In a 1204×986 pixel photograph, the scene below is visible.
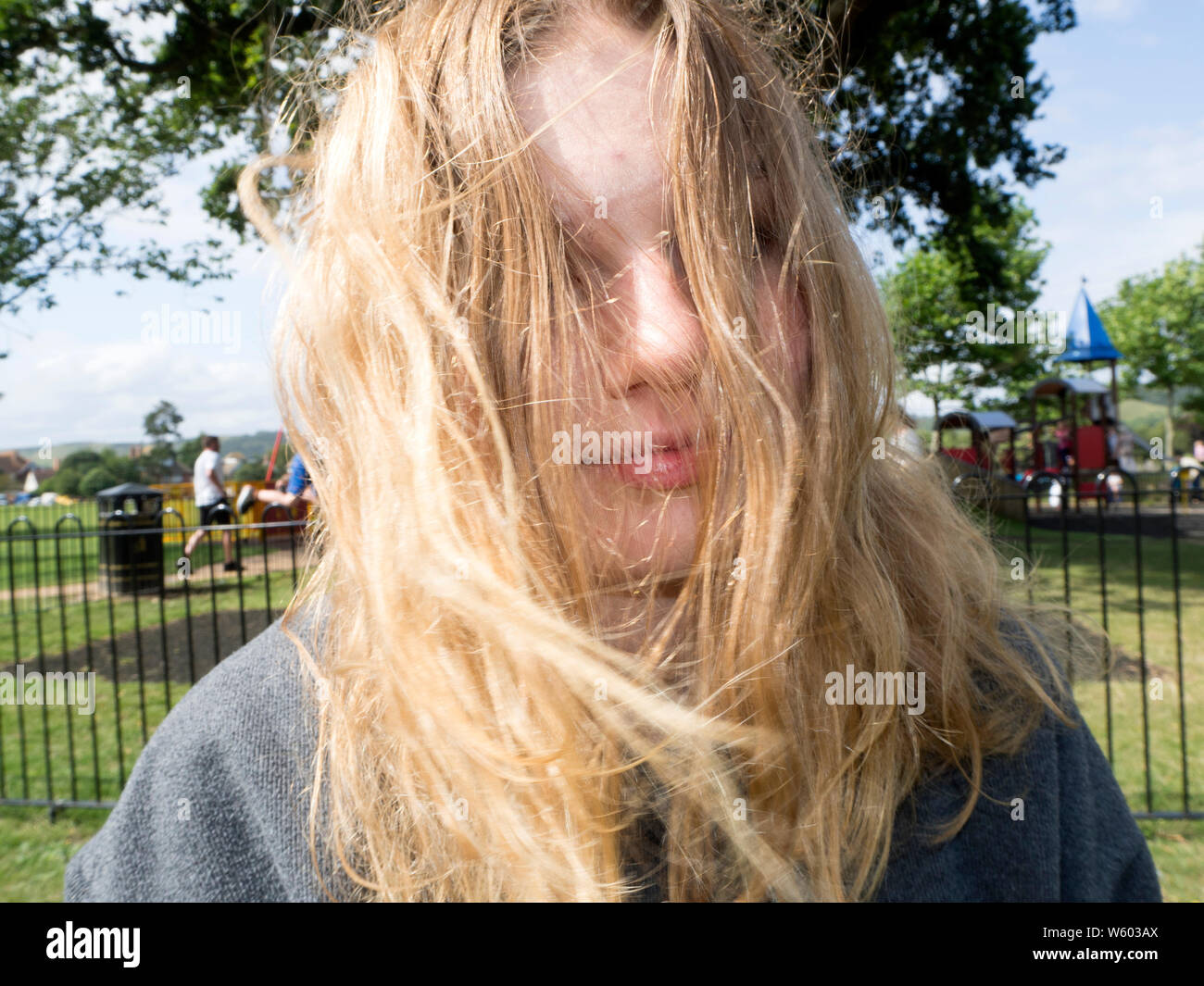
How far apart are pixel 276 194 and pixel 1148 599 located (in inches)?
421

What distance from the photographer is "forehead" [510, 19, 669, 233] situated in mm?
944

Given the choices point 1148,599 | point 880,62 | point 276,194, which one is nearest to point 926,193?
point 880,62

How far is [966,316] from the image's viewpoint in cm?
671

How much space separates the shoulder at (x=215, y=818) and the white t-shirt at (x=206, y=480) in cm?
1085

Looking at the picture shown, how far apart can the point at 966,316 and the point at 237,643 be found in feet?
24.4

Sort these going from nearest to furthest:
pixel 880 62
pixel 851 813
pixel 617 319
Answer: pixel 617 319
pixel 851 813
pixel 880 62

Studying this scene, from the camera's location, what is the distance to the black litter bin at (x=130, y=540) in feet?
28.7

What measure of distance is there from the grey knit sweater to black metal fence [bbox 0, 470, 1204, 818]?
315mm

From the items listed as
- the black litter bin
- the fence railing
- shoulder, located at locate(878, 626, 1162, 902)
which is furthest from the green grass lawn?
the black litter bin

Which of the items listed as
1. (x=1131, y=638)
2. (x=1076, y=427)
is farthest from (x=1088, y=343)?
(x=1131, y=638)

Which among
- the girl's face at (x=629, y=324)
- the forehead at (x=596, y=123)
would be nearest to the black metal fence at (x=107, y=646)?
the girl's face at (x=629, y=324)

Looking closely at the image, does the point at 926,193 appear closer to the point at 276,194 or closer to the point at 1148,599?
the point at 1148,599

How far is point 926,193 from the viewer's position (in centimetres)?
934

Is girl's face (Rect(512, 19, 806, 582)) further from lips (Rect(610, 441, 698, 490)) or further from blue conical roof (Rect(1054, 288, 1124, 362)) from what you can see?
blue conical roof (Rect(1054, 288, 1124, 362))
